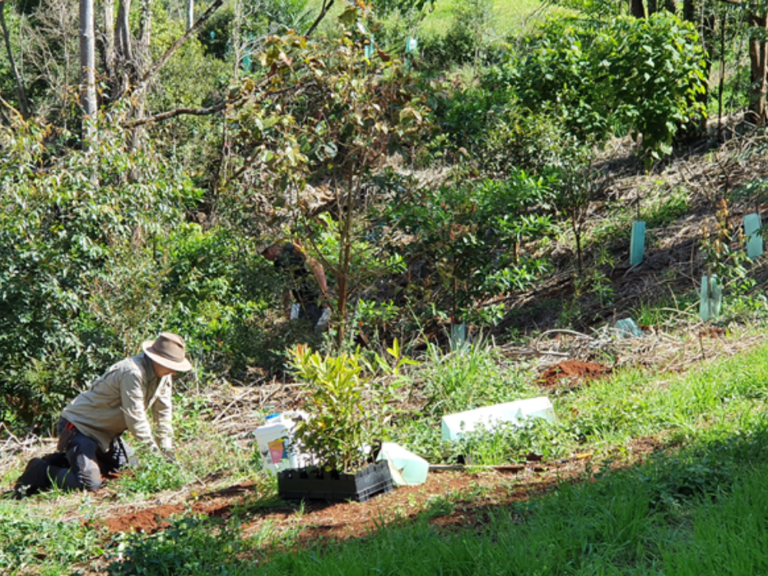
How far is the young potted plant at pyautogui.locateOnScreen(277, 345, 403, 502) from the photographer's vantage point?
4516 mm

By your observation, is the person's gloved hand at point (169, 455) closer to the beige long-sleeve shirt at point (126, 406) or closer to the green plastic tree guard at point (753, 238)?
the beige long-sleeve shirt at point (126, 406)

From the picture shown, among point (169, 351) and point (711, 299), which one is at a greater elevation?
point (169, 351)

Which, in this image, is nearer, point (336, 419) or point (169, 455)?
point (336, 419)

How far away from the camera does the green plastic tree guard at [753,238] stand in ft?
26.7

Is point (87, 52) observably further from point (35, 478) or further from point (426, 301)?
point (35, 478)

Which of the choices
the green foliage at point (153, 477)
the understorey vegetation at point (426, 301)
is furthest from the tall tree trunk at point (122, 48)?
the green foliage at point (153, 477)

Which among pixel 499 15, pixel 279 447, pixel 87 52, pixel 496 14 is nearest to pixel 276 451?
pixel 279 447

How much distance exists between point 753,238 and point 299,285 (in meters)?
5.04

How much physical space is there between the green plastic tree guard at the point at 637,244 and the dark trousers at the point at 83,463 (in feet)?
21.3

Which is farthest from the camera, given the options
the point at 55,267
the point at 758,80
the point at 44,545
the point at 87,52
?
the point at 758,80

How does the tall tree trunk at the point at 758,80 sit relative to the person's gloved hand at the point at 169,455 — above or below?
above

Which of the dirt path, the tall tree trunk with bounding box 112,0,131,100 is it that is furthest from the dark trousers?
the tall tree trunk with bounding box 112,0,131,100

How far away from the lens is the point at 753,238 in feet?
27.3

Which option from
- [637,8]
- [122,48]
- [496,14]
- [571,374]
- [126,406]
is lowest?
[571,374]
